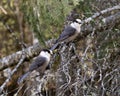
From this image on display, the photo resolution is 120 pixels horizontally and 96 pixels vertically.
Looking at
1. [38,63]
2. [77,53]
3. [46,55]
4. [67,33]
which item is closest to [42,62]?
[38,63]

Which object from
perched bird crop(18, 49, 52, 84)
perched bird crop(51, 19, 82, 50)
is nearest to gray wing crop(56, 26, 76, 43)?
perched bird crop(51, 19, 82, 50)

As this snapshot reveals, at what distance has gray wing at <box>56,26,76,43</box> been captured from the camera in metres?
5.40

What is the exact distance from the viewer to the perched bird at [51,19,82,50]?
17.7 feet

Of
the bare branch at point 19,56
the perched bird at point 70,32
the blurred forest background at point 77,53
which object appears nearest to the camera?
the blurred forest background at point 77,53

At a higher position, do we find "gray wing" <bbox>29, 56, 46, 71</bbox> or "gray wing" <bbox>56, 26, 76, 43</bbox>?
"gray wing" <bbox>56, 26, 76, 43</bbox>

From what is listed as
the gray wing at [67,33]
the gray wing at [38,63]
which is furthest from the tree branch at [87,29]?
the gray wing at [38,63]

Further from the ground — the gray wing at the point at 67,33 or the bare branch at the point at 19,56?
the bare branch at the point at 19,56

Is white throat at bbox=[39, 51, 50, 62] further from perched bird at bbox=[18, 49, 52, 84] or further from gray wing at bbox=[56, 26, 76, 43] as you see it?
gray wing at bbox=[56, 26, 76, 43]

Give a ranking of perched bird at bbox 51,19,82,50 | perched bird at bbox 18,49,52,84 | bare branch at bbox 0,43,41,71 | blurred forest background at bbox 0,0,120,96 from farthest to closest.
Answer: bare branch at bbox 0,43,41,71
perched bird at bbox 51,19,82,50
perched bird at bbox 18,49,52,84
blurred forest background at bbox 0,0,120,96

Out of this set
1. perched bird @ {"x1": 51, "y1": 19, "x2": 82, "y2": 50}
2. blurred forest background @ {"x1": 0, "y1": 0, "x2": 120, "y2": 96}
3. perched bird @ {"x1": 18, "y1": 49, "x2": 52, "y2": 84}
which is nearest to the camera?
blurred forest background @ {"x1": 0, "y1": 0, "x2": 120, "y2": 96}

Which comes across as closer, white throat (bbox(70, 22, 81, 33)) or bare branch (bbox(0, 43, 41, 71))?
white throat (bbox(70, 22, 81, 33))

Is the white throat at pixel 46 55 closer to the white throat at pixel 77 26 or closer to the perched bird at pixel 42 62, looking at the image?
the perched bird at pixel 42 62

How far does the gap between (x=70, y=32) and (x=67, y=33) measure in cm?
7

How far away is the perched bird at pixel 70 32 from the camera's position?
5.39m
